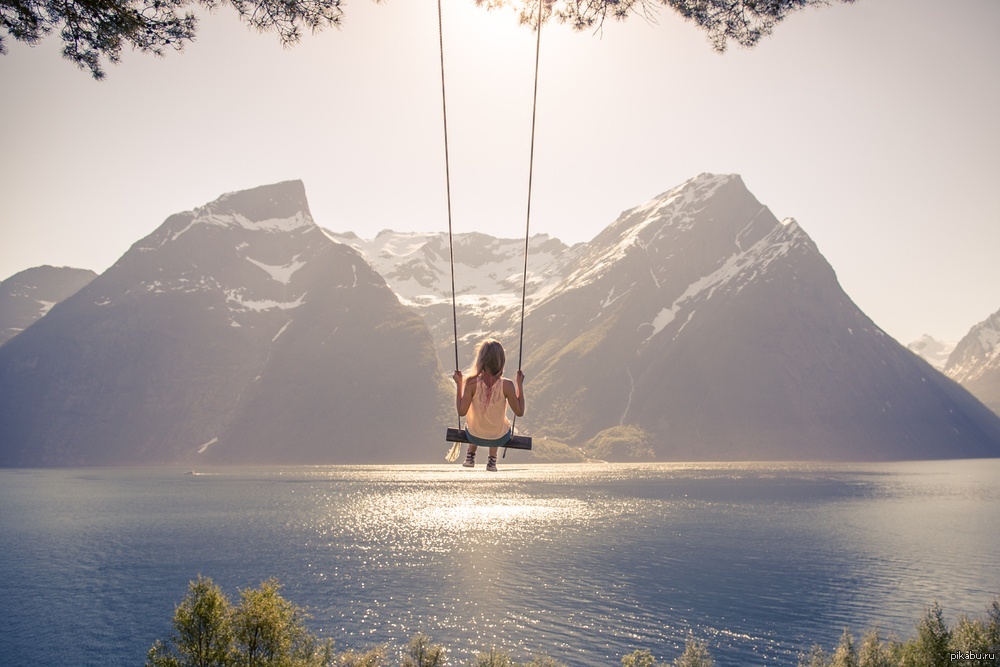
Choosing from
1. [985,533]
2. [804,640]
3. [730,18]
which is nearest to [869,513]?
[985,533]

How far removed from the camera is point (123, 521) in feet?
434

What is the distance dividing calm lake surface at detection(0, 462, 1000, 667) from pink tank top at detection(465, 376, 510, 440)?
52.6 meters

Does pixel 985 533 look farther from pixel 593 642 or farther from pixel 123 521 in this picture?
pixel 123 521

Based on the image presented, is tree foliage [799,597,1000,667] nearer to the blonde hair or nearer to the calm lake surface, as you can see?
the calm lake surface

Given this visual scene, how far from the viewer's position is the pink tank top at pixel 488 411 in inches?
512

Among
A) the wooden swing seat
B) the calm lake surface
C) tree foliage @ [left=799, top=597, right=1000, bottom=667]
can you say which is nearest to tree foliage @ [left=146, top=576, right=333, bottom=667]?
the calm lake surface

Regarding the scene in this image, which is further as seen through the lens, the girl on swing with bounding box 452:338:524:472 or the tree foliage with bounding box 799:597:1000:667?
the tree foliage with bounding box 799:597:1000:667

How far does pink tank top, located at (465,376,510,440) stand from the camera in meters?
13.0

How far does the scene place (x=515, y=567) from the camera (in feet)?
320

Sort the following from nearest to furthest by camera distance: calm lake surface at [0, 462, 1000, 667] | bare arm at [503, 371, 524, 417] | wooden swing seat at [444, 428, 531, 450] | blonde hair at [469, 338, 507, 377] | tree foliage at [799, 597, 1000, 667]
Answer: blonde hair at [469, 338, 507, 377] → bare arm at [503, 371, 524, 417] → wooden swing seat at [444, 428, 531, 450] → tree foliage at [799, 597, 1000, 667] → calm lake surface at [0, 462, 1000, 667]

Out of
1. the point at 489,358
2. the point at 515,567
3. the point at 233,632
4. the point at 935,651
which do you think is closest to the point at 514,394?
the point at 489,358

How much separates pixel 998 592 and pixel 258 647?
8148 centimetres

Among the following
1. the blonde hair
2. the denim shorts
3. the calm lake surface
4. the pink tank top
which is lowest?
the calm lake surface

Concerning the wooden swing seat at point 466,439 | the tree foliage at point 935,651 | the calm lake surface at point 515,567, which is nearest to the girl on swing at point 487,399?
the wooden swing seat at point 466,439
